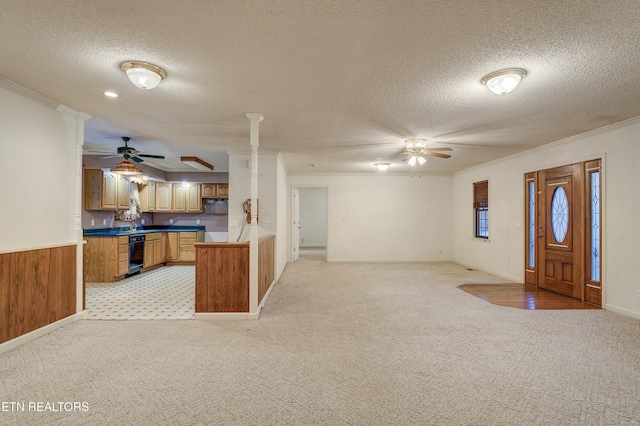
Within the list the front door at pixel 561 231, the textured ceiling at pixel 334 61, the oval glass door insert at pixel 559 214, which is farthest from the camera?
the oval glass door insert at pixel 559 214

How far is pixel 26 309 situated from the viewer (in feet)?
10.2

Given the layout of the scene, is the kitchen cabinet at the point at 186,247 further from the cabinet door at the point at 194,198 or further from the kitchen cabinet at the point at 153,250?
the cabinet door at the point at 194,198

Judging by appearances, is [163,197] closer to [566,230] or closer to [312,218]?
[312,218]

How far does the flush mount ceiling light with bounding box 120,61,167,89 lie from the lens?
101 inches

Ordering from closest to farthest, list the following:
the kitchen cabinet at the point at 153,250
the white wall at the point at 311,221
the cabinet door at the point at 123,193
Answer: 1. the cabinet door at the point at 123,193
2. the kitchen cabinet at the point at 153,250
3. the white wall at the point at 311,221

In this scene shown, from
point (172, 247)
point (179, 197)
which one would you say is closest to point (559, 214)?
point (172, 247)

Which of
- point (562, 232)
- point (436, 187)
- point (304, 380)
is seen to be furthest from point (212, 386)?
point (436, 187)

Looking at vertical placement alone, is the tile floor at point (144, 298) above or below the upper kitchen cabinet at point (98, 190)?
below

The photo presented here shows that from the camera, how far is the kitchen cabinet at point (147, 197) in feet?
26.2

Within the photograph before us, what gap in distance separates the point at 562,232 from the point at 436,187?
395 centimetres

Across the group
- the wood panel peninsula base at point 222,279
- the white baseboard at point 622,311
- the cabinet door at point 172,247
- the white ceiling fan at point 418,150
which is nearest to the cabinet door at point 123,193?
the cabinet door at point 172,247

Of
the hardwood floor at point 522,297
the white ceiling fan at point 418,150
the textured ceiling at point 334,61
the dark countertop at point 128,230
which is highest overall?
the textured ceiling at point 334,61

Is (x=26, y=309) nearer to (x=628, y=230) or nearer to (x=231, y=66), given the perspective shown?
(x=231, y=66)

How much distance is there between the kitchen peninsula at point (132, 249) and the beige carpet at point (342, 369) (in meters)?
2.50
